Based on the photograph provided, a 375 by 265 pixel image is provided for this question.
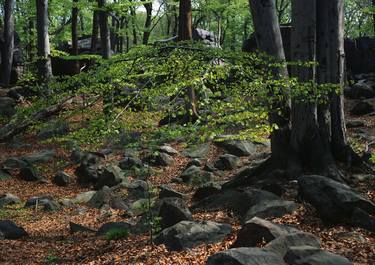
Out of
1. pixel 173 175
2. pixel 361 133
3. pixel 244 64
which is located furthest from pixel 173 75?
pixel 361 133

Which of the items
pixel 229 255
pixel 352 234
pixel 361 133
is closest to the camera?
pixel 229 255

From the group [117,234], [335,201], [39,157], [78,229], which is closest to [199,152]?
[39,157]

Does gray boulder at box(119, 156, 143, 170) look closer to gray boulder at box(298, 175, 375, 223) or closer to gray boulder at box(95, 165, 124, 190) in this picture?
gray boulder at box(95, 165, 124, 190)

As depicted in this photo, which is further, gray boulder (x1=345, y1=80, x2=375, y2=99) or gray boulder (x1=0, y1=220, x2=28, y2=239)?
gray boulder (x1=345, y1=80, x2=375, y2=99)

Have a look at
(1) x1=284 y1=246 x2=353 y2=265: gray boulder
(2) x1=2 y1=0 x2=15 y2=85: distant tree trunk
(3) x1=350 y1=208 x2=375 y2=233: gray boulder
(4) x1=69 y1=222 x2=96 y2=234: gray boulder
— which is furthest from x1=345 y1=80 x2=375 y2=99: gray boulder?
Result: (2) x1=2 y1=0 x2=15 y2=85: distant tree trunk

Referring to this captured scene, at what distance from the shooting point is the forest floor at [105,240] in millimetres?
6453

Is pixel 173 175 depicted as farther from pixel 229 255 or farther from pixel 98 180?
pixel 229 255

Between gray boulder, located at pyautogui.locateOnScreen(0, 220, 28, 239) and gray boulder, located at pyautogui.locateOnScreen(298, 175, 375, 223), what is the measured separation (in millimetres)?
6073

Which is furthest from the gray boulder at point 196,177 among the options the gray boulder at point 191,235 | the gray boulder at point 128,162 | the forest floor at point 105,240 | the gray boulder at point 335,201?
the gray boulder at point 335,201

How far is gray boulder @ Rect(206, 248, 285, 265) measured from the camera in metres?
5.05

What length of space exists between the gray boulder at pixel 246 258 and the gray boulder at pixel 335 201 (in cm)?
222

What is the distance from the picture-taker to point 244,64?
6969mm

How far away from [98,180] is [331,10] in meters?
8.70

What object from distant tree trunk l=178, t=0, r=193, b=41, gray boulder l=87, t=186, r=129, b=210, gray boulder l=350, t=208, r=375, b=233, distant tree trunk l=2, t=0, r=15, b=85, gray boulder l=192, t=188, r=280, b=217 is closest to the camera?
gray boulder l=350, t=208, r=375, b=233
